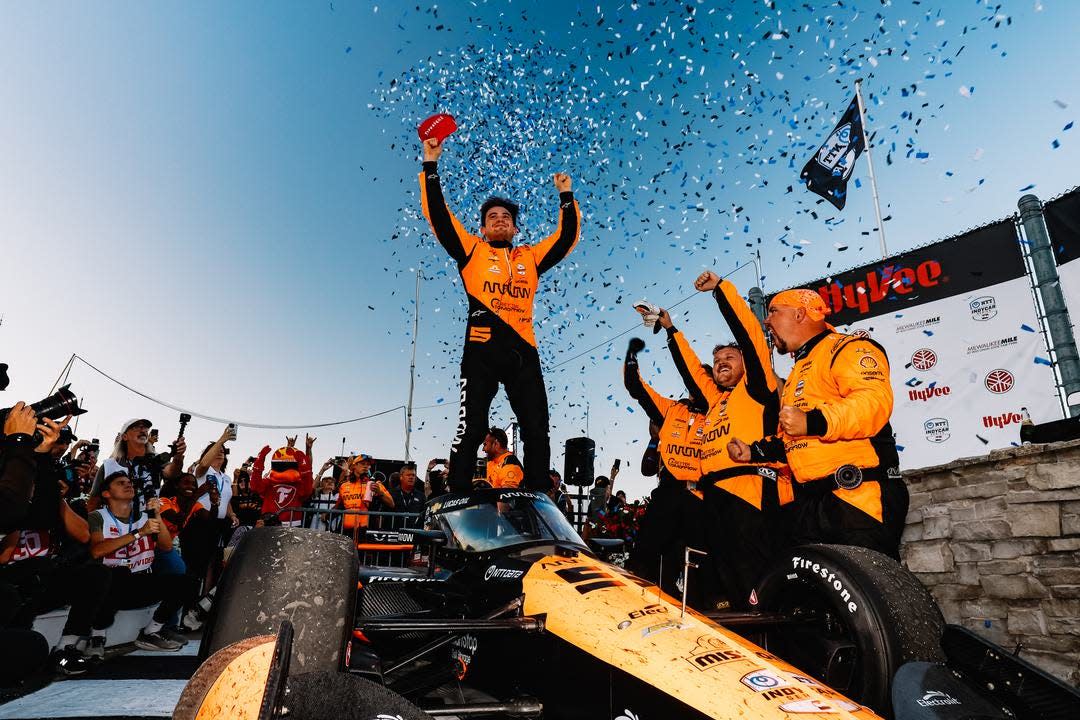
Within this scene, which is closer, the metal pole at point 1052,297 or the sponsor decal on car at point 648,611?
the sponsor decal on car at point 648,611

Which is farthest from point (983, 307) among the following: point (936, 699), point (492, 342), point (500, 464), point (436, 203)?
point (936, 699)

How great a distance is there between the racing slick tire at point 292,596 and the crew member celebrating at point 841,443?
205cm

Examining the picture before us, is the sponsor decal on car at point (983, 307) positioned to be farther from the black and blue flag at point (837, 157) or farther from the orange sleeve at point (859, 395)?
the orange sleeve at point (859, 395)

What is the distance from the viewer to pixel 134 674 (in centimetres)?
444

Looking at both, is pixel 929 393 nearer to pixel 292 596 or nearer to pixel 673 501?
pixel 673 501

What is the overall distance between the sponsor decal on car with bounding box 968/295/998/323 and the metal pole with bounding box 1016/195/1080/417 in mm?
673

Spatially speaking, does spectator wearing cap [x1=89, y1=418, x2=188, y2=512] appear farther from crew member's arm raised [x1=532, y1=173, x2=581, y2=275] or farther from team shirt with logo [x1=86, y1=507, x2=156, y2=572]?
crew member's arm raised [x1=532, y1=173, x2=581, y2=275]

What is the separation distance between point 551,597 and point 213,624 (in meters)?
1.23

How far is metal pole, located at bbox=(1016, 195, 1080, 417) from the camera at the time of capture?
6.50 meters

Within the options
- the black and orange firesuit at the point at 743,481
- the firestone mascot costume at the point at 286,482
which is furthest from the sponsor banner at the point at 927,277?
the firestone mascot costume at the point at 286,482

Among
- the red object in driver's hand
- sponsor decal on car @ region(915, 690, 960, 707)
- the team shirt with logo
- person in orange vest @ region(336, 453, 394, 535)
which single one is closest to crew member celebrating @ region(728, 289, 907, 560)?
sponsor decal on car @ region(915, 690, 960, 707)

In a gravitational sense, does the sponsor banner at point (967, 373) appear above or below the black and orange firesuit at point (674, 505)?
above

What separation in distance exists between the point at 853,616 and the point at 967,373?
22.8 ft

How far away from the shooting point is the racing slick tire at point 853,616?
2102 mm
